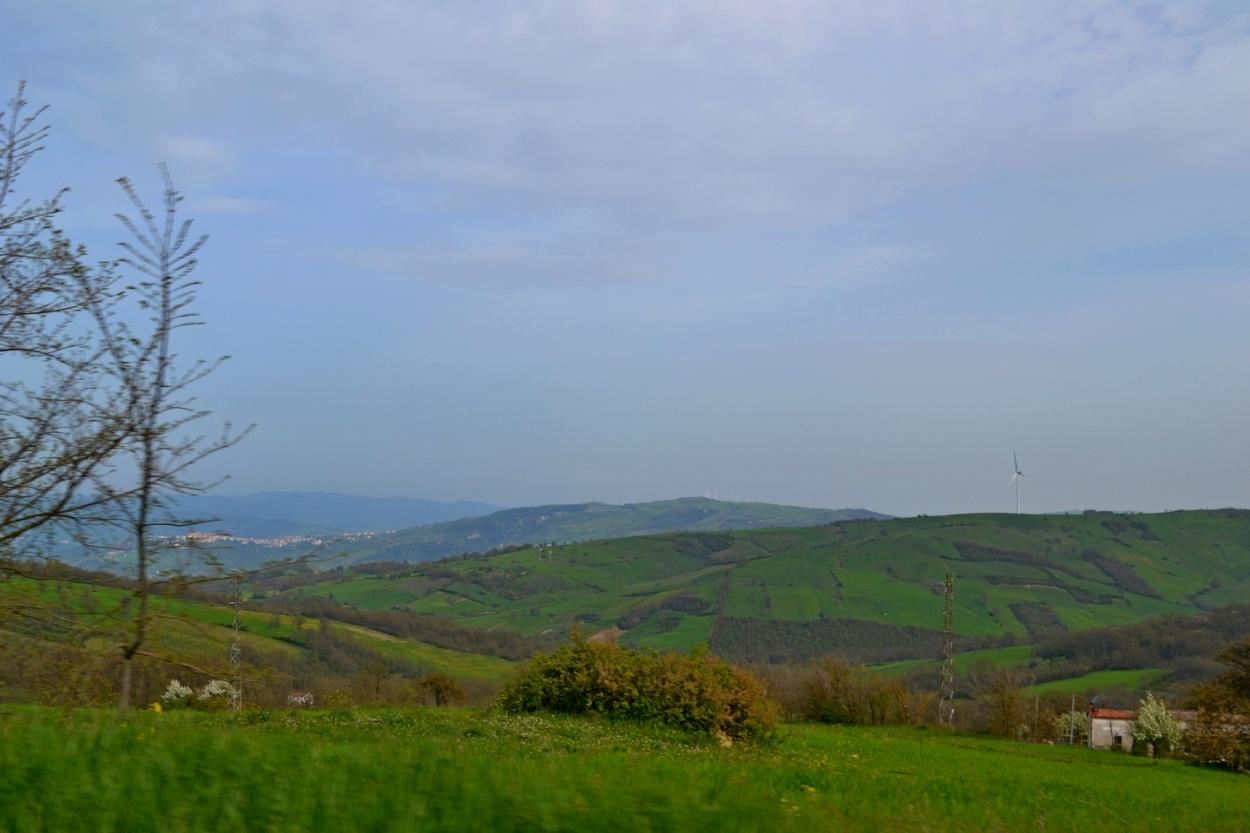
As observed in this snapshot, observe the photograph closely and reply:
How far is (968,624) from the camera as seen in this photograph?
16025 cm

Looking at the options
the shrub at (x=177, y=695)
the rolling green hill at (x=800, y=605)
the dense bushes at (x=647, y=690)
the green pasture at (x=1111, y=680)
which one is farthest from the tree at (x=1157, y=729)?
the rolling green hill at (x=800, y=605)

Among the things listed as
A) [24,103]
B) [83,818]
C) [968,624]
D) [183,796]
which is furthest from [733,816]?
[968,624]

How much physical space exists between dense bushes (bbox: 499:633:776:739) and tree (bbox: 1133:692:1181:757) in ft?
123

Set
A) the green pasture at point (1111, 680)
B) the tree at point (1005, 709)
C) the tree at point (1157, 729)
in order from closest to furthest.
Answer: the tree at point (1157, 729), the tree at point (1005, 709), the green pasture at point (1111, 680)

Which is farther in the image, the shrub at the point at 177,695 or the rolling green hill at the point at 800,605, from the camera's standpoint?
the rolling green hill at the point at 800,605

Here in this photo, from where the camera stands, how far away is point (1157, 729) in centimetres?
5000

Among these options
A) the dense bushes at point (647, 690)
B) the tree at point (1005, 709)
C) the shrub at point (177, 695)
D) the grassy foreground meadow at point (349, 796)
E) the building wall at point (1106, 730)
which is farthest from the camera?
the building wall at point (1106, 730)

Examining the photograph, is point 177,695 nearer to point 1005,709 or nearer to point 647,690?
point 647,690

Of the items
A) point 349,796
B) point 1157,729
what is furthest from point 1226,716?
point 349,796

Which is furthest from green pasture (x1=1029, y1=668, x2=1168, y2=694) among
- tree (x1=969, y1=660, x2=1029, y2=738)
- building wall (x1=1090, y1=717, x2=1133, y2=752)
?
tree (x1=969, y1=660, x2=1029, y2=738)

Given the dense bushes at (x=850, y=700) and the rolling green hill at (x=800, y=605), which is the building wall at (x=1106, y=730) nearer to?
the dense bushes at (x=850, y=700)

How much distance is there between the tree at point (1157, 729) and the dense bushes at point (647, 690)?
37521 mm

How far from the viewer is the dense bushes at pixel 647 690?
72.0 ft

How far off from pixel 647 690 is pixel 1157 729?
137 ft
